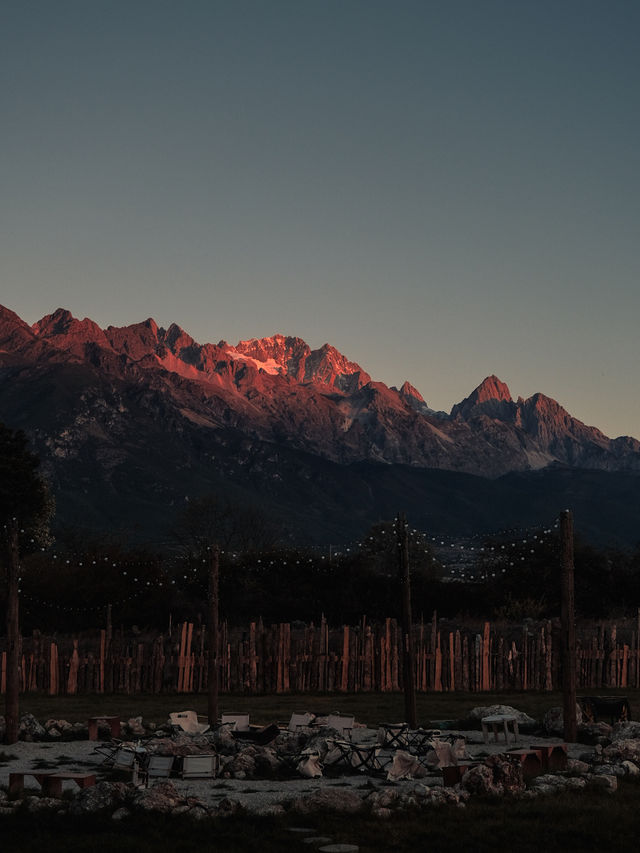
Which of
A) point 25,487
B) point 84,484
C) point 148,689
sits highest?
point 84,484

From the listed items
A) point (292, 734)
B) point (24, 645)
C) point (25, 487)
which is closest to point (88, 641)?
point (24, 645)

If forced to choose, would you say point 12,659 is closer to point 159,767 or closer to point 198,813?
point 159,767

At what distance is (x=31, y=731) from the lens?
18750mm

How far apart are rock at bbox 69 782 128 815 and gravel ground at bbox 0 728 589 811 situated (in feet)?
3.54

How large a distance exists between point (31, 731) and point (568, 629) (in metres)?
9.50

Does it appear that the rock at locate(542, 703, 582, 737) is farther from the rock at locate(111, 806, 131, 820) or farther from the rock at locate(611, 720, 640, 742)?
the rock at locate(111, 806, 131, 820)

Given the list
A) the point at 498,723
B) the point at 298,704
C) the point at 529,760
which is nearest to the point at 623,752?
the point at 529,760

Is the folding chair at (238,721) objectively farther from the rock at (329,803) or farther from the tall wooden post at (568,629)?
the rock at (329,803)

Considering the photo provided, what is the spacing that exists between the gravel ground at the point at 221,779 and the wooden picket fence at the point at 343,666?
11.3 metres

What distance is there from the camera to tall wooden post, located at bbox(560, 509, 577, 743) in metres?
16.7

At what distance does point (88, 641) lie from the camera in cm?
3853

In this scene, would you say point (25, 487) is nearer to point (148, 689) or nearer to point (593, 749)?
point (148, 689)

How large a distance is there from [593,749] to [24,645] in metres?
26.1

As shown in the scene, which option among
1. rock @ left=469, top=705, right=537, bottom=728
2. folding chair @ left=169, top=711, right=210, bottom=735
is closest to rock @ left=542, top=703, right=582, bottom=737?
rock @ left=469, top=705, right=537, bottom=728
